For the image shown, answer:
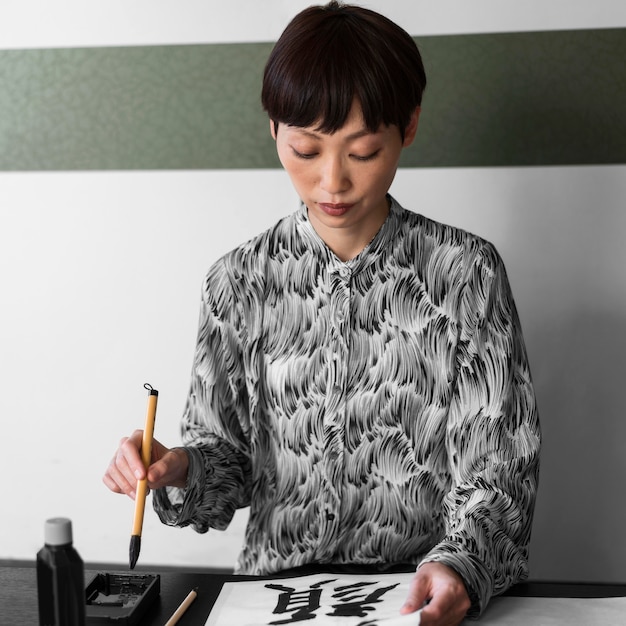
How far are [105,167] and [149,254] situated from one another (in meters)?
0.20

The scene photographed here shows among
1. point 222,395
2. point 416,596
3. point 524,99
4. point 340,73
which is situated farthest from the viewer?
point 524,99

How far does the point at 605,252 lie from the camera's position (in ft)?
5.32

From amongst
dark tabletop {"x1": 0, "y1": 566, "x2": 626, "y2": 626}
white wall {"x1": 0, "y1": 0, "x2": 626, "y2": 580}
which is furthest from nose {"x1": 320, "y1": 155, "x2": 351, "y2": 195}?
white wall {"x1": 0, "y1": 0, "x2": 626, "y2": 580}

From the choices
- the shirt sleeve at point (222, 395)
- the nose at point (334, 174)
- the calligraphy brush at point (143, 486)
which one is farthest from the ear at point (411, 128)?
the calligraphy brush at point (143, 486)

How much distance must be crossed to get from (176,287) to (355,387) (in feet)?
2.18

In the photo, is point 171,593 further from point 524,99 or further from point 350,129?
point 524,99

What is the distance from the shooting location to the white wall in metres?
1.62

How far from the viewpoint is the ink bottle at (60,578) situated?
74 cm

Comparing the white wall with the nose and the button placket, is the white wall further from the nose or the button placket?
the nose

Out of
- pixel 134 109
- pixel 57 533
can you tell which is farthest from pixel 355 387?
pixel 134 109

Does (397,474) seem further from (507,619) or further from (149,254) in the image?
(149,254)

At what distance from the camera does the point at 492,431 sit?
3.68 feet

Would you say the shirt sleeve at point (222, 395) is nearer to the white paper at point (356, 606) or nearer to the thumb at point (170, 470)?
the thumb at point (170, 470)

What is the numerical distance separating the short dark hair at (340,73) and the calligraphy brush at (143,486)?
40cm
